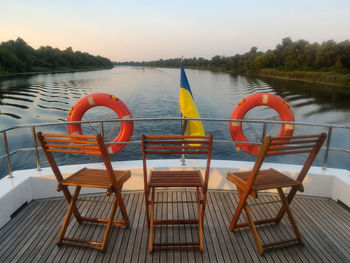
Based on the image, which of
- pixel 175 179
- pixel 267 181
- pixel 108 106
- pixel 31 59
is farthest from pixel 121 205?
pixel 31 59

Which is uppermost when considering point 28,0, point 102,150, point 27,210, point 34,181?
point 28,0

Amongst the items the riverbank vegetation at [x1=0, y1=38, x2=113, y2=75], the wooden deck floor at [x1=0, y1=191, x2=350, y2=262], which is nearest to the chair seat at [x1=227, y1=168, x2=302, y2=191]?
the wooden deck floor at [x1=0, y1=191, x2=350, y2=262]

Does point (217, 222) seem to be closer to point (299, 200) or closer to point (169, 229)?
point (169, 229)

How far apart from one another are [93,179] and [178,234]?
0.78 m

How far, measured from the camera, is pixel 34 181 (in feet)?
7.54

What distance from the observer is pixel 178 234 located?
183 centimetres

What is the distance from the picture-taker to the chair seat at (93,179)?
1.62 m

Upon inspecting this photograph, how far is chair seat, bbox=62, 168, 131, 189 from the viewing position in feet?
5.32

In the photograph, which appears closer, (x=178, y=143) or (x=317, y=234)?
(x=178, y=143)

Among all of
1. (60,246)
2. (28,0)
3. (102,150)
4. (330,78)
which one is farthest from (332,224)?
(330,78)

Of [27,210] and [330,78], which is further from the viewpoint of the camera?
[330,78]

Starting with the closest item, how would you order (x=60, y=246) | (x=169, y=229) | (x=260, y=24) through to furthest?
(x=60, y=246) → (x=169, y=229) → (x=260, y=24)

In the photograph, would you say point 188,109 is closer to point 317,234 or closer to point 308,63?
point 317,234

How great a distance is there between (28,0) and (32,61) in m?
45.7
